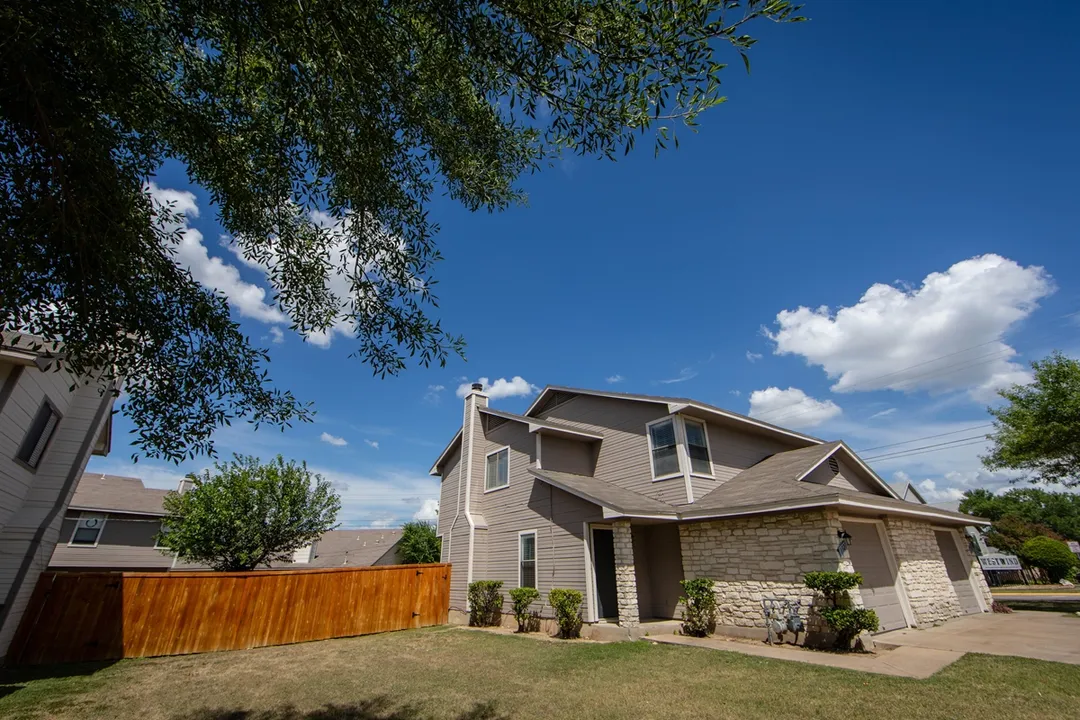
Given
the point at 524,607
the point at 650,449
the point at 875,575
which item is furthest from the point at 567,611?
the point at 875,575

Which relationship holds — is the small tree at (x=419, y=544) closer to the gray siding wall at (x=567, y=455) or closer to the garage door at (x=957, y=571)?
the gray siding wall at (x=567, y=455)

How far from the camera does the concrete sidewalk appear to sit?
7.49 metres

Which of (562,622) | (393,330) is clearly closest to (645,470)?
(562,622)

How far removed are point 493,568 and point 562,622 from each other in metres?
4.26

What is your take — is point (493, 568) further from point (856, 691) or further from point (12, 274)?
point (12, 274)

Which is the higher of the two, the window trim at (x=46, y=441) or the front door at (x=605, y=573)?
the window trim at (x=46, y=441)

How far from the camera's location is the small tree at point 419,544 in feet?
82.4

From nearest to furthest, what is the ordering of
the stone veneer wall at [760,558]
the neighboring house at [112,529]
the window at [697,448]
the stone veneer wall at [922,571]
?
the stone veneer wall at [760,558] → the stone veneer wall at [922,571] → the window at [697,448] → the neighboring house at [112,529]

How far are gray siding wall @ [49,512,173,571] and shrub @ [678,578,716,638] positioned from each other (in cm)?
2289

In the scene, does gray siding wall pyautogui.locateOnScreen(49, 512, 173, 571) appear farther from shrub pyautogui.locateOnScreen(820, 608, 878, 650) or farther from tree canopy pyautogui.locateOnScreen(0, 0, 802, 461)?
shrub pyautogui.locateOnScreen(820, 608, 878, 650)

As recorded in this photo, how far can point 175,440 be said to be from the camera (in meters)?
5.31

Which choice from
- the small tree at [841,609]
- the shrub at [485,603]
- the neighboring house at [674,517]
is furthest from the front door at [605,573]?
the small tree at [841,609]

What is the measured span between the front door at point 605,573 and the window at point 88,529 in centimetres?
2398

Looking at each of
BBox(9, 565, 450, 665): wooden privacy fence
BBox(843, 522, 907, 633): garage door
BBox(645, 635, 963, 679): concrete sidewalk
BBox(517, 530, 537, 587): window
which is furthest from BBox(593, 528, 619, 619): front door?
BBox(843, 522, 907, 633): garage door
